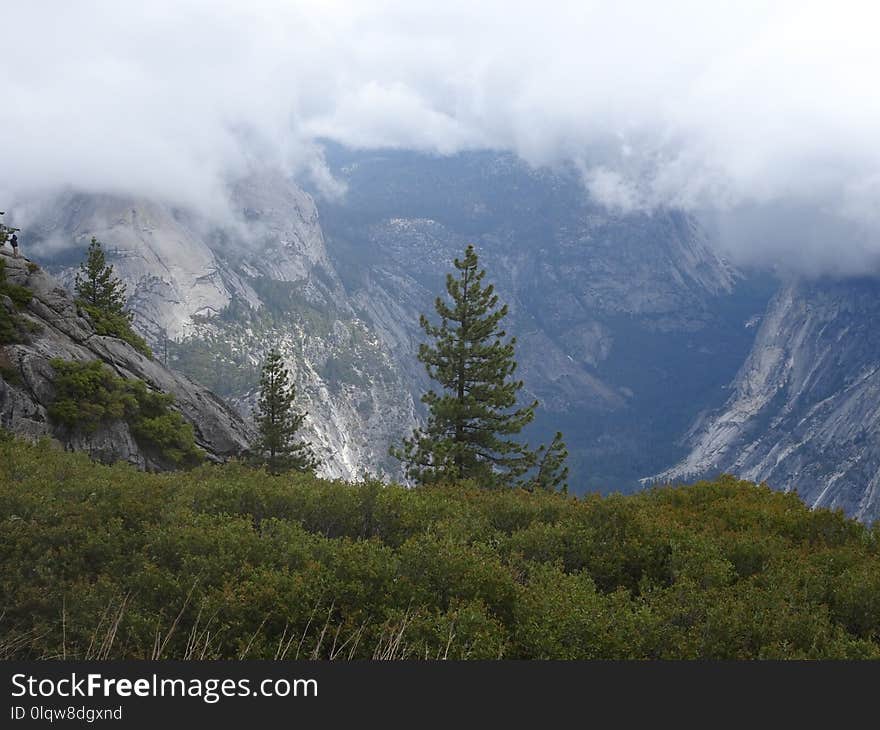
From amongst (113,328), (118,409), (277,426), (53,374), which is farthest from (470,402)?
(113,328)

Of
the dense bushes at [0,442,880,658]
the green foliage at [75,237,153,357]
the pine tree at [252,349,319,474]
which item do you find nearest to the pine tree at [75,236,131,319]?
the green foliage at [75,237,153,357]

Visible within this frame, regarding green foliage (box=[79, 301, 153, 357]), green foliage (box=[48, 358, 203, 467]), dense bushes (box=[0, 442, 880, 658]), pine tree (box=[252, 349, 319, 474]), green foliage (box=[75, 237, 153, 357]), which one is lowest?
dense bushes (box=[0, 442, 880, 658])

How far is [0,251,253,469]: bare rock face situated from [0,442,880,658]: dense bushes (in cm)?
1528

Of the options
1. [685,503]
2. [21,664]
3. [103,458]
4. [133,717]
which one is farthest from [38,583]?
[103,458]

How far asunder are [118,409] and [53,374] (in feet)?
9.26

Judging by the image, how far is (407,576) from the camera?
28.9 feet

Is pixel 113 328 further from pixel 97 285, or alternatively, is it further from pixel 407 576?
pixel 407 576

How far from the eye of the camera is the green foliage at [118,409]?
91.2ft

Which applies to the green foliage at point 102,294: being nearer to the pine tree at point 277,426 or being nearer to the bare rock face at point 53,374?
the bare rock face at point 53,374

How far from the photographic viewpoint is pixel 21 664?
243 inches

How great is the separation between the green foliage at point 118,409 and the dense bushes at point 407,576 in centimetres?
1616

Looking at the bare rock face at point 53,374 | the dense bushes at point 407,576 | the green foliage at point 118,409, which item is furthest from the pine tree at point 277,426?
the dense bushes at point 407,576

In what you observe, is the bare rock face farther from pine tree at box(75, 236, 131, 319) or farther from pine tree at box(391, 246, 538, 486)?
pine tree at box(75, 236, 131, 319)

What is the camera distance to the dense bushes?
303 inches
